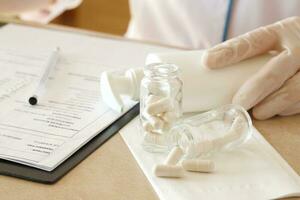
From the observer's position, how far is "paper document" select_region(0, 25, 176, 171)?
0.56m

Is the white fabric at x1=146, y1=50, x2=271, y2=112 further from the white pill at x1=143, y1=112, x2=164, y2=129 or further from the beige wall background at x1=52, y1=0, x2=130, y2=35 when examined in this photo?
the beige wall background at x1=52, y1=0, x2=130, y2=35

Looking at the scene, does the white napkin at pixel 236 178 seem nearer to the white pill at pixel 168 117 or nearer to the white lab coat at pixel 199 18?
the white pill at pixel 168 117

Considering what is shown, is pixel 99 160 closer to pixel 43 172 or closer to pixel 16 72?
pixel 43 172

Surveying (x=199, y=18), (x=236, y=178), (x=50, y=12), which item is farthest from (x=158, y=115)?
(x=50, y=12)

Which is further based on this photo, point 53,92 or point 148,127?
point 53,92

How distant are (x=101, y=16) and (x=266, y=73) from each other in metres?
1.12

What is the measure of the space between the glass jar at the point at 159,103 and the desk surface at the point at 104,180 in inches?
1.4

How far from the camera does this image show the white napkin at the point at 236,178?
1.62 feet

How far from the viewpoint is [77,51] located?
0.83 meters

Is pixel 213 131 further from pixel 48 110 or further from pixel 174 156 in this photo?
pixel 48 110

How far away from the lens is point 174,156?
0.53 metres

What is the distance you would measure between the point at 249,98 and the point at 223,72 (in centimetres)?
5

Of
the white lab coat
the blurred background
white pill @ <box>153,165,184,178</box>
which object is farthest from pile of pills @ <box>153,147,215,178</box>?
the blurred background

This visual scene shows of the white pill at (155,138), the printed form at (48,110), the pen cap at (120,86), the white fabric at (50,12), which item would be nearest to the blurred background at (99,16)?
the white fabric at (50,12)
